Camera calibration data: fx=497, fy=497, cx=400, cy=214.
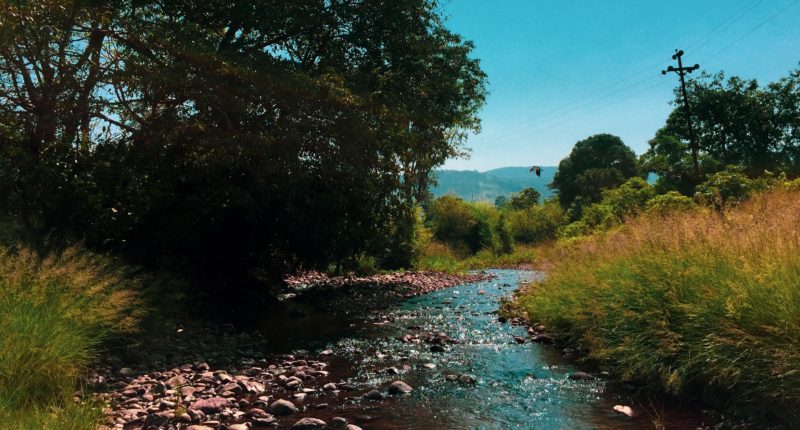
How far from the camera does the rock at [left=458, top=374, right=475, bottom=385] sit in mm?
7123

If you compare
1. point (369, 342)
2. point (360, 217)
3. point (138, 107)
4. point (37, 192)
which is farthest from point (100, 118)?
point (369, 342)

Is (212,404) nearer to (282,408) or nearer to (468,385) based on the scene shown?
(282,408)

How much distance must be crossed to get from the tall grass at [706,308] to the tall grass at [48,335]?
6.41 meters

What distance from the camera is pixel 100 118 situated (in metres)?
11.6

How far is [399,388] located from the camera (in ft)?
22.1

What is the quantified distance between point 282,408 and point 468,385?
260cm

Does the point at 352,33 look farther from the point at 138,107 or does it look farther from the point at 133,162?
the point at 133,162

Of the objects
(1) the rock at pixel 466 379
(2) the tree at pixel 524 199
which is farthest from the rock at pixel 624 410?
(2) the tree at pixel 524 199

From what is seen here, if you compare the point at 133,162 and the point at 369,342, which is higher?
the point at 133,162

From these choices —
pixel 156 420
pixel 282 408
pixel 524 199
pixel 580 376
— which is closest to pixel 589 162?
pixel 524 199

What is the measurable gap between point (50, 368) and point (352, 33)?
13.7m

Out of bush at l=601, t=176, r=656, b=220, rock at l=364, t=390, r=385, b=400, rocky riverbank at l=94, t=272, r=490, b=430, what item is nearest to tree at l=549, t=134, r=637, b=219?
bush at l=601, t=176, r=656, b=220

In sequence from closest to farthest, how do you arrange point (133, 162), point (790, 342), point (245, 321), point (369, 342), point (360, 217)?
point (790, 342) → point (369, 342) → point (133, 162) → point (245, 321) → point (360, 217)

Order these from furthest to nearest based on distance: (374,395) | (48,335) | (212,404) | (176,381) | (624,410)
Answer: (176,381) → (374,395) → (212,404) → (624,410) → (48,335)
